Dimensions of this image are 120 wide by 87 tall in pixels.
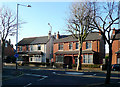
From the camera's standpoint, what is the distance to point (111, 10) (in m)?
14.5

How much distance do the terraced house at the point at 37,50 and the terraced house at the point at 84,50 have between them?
3.36m

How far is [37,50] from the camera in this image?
4972 cm

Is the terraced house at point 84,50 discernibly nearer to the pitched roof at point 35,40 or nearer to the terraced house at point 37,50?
the terraced house at point 37,50

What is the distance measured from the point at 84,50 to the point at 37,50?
16.5m

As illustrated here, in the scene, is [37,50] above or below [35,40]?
below

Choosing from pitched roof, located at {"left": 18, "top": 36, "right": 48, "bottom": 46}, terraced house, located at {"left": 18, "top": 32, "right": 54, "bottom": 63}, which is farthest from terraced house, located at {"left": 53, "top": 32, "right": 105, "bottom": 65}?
pitched roof, located at {"left": 18, "top": 36, "right": 48, "bottom": 46}

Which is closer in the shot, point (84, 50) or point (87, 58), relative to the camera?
point (87, 58)

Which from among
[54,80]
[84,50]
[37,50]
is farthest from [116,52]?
[37,50]

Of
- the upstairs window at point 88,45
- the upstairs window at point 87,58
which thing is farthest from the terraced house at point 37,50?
the upstairs window at point 87,58

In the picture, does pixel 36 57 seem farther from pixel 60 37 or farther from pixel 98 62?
pixel 98 62

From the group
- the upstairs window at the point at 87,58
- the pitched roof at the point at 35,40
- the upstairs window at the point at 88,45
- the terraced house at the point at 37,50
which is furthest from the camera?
the pitched roof at the point at 35,40

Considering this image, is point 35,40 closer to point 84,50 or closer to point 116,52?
point 84,50

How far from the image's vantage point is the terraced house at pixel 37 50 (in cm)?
4781

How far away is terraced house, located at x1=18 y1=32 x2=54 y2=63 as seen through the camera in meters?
47.8
